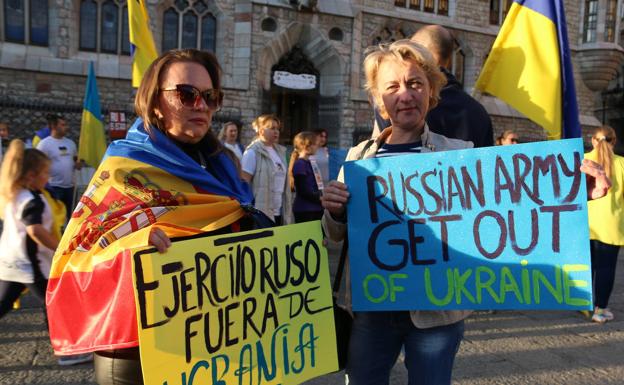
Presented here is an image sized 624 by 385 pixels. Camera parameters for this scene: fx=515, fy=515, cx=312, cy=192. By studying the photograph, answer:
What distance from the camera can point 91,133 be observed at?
329 inches

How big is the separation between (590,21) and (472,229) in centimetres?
2066

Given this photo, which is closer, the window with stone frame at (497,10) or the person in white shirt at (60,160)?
the person in white shirt at (60,160)

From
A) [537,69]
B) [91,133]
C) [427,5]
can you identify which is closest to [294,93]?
[427,5]

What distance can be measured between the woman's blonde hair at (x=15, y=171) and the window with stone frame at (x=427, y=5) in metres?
14.6

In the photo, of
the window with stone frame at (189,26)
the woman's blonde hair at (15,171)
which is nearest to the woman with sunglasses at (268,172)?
the woman's blonde hair at (15,171)

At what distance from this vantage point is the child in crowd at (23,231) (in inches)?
134

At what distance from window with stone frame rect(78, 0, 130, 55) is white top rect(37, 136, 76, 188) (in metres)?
7.22

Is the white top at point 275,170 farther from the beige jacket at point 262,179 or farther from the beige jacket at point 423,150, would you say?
the beige jacket at point 423,150

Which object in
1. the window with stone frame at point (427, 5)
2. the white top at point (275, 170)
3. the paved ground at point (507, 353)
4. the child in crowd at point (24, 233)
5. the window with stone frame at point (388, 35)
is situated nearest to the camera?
the paved ground at point (507, 353)

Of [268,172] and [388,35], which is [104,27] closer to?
[388,35]

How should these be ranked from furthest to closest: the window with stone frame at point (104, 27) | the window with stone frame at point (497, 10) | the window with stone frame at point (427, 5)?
the window with stone frame at point (497, 10) → the window with stone frame at point (427, 5) → the window with stone frame at point (104, 27)

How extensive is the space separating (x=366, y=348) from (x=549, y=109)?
2.29m

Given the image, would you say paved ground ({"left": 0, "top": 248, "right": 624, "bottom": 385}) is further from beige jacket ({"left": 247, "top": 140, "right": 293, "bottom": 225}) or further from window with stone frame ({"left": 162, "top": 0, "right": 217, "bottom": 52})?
window with stone frame ({"left": 162, "top": 0, "right": 217, "bottom": 52})

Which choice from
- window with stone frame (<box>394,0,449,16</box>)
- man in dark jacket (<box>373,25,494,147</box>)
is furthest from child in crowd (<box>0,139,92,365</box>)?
window with stone frame (<box>394,0,449,16</box>)
